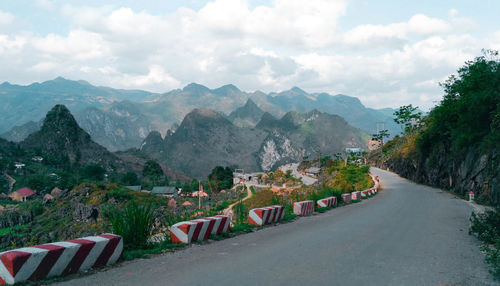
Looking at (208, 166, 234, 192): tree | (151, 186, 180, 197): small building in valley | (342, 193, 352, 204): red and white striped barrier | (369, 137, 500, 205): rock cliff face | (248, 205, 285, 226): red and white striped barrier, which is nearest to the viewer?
(248, 205, 285, 226): red and white striped barrier

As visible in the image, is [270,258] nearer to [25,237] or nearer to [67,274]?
[67,274]

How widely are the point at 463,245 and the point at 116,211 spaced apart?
951 cm

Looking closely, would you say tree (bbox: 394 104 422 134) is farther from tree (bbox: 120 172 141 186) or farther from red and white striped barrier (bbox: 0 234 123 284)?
tree (bbox: 120 172 141 186)

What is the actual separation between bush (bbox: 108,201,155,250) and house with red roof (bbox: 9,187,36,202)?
128522 millimetres

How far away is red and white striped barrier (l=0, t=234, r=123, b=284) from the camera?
19.1 feet

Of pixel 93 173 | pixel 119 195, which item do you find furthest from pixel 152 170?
pixel 119 195

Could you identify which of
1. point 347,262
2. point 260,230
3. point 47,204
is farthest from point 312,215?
point 47,204

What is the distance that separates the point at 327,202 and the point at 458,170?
2008 cm

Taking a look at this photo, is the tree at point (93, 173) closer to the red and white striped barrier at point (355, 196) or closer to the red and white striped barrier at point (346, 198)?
the red and white striped barrier at point (355, 196)

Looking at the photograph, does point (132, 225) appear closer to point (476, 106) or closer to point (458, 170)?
point (476, 106)

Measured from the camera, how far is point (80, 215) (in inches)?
2990

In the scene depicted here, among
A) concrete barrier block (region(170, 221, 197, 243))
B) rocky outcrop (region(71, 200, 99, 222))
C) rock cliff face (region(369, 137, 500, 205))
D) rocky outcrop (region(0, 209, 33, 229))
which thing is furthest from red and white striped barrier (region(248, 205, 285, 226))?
rocky outcrop (region(0, 209, 33, 229))

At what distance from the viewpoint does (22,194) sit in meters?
117

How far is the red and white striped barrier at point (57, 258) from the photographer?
5.83 metres
